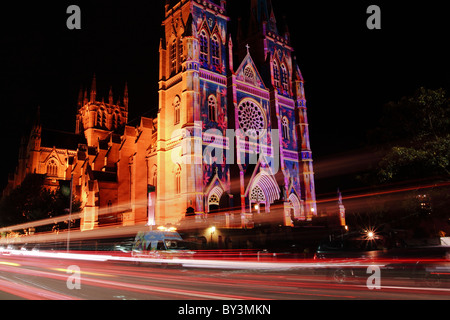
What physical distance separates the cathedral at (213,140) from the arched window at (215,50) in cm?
15

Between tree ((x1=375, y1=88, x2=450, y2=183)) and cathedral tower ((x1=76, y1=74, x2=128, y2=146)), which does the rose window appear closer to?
tree ((x1=375, y1=88, x2=450, y2=183))

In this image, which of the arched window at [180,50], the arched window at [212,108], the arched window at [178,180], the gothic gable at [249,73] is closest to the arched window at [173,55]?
the arched window at [180,50]

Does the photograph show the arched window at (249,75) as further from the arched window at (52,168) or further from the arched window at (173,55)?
the arched window at (52,168)

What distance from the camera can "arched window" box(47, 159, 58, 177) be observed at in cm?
6764

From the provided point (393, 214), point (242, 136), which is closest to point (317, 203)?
point (242, 136)

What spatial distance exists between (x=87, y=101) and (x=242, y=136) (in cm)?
5106

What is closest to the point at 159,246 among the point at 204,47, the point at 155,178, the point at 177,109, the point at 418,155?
the point at 418,155

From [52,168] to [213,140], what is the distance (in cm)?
4272

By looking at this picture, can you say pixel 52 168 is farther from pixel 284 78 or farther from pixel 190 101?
pixel 284 78

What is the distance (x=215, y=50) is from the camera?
1705 inches

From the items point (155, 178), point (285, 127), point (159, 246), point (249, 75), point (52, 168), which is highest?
point (249, 75)

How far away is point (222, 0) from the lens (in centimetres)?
4553
